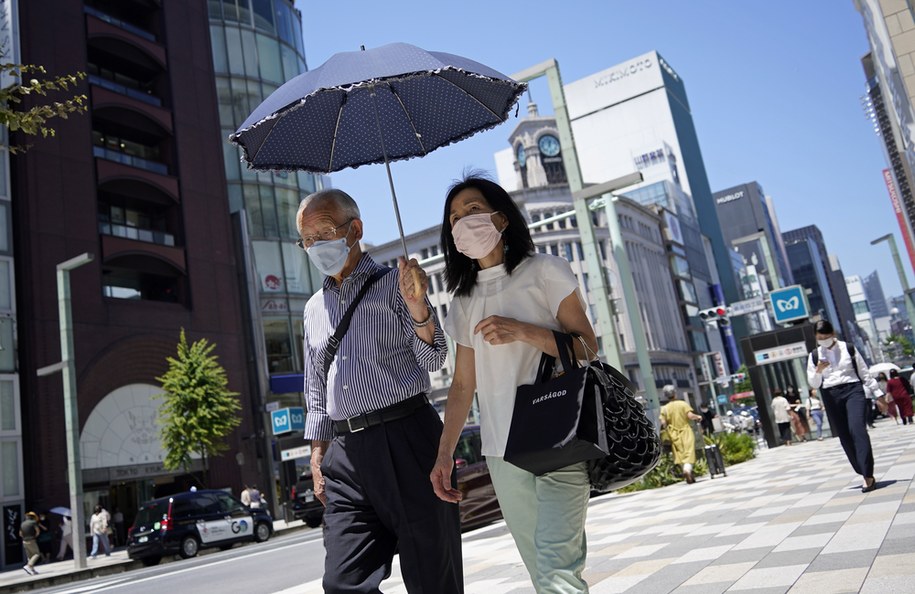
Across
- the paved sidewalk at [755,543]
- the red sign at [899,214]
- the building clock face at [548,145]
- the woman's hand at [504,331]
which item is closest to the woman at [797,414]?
the paved sidewalk at [755,543]

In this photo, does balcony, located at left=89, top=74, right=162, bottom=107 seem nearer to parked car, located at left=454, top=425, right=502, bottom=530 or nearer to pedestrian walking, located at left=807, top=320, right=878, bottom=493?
parked car, located at left=454, top=425, right=502, bottom=530

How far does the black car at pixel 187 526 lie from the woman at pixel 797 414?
51.1ft

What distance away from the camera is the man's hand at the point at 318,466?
A: 131 inches

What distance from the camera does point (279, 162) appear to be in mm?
4281

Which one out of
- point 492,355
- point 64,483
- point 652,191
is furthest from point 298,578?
point 652,191

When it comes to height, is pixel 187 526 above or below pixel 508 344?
below

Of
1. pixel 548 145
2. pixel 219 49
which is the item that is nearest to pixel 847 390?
pixel 219 49

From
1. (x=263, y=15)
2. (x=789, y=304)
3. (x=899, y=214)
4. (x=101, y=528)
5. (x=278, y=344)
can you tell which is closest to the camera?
(x=101, y=528)

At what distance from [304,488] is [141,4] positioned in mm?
25599

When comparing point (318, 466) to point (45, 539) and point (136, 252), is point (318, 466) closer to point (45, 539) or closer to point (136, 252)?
point (45, 539)

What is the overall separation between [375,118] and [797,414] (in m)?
22.3

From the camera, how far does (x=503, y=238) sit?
3.37 m

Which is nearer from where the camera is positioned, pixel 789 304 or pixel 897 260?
pixel 789 304

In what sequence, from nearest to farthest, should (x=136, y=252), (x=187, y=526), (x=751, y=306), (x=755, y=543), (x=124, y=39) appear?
(x=755, y=543), (x=187, y=526), (x=751, y=306), (x=136, y=252), (x=124, y=39)
